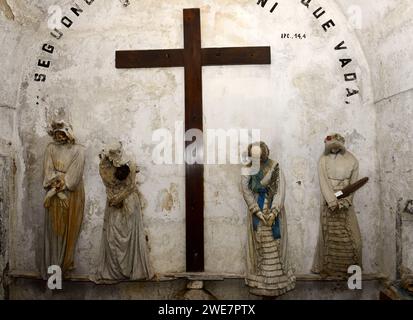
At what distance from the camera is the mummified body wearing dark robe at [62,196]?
13.9 ft

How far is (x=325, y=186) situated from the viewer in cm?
422

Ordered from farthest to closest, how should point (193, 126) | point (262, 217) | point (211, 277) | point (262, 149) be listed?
point (193, 126) < point (211, 277) < point (262, 149) < point (262, 217)

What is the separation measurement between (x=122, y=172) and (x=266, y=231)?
161 cm

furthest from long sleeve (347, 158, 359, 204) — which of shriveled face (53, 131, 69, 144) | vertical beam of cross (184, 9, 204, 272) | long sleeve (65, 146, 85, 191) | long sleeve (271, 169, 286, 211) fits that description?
shriveled face (53, 131, 69, 144)

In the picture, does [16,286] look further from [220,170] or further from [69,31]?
[69,31]

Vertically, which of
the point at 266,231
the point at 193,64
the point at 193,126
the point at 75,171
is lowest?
the point at 266,231

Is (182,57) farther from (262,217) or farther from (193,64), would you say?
(262,217)

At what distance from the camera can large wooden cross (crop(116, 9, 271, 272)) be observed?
432 cm

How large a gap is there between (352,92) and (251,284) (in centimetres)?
Answer: 237

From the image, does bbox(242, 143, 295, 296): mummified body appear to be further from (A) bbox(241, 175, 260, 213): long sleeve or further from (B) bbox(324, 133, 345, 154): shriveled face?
(B) bbox(324, 133, 345, 154): shriveled face

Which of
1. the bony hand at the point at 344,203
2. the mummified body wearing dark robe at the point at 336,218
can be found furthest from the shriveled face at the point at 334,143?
the bony hand at the point at 344,203

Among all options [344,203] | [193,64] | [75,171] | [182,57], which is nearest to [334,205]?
[344,203]

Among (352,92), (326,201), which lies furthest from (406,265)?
(352,92)

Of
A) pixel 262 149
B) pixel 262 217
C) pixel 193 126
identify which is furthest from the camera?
pixel 193 126
